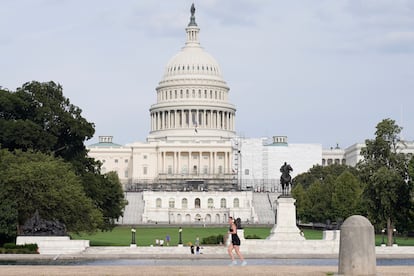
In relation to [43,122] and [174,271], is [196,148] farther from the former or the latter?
[174,271]

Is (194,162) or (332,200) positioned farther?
(194,162)

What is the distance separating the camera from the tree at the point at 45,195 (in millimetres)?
58188

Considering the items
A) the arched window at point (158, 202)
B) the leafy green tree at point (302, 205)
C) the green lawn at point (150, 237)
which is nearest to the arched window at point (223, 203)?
the arched window at point (158, 202)

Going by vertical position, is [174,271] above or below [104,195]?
below

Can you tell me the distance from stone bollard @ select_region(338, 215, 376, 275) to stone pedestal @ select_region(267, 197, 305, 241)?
36500 millimetres

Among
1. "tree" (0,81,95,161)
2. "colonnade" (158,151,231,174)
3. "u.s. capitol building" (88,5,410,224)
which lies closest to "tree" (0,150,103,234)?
"tree" (0,81,95,161)

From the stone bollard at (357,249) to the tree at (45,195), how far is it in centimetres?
3649

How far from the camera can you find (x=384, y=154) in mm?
67062

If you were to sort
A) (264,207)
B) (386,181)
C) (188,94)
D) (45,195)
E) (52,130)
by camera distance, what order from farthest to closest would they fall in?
(188,94), (264,207), (52,130), (386,181), (45,195)

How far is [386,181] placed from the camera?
6347 centimetres

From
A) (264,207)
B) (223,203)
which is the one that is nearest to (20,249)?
(264,207)

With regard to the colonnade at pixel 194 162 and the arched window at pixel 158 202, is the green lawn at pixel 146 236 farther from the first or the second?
Answer: the colonnade at pixel 194 162

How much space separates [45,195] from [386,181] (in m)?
19.7

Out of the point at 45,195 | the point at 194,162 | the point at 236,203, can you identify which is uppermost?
the point at 194,162
